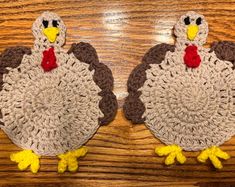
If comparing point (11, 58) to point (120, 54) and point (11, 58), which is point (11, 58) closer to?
point (11, 58)

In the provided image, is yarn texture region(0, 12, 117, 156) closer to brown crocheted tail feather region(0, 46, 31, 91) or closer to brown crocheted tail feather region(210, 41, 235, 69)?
brown crocheted tail feather region(0, 46, 31, 91)

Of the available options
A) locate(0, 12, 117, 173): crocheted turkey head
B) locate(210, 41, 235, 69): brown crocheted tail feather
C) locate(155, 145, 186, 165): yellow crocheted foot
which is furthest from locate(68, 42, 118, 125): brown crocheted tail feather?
locate(210, 41, 235, 69): brown crocheted tail feather

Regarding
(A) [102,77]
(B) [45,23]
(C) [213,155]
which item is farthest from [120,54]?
(C) [213,155]

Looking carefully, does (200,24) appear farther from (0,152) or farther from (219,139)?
(0,152)

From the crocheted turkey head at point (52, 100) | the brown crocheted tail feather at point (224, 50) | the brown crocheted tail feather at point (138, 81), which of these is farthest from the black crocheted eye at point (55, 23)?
the brown crocheted tail feather at point (224, 50)

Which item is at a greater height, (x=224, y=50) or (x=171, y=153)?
(x=224, y=50)

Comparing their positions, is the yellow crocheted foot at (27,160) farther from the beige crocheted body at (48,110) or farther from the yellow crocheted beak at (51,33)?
the yellow crocheted beak at (51,33)
